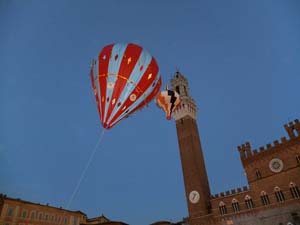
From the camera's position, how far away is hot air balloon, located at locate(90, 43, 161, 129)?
13109mm

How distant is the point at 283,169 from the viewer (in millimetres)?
25703

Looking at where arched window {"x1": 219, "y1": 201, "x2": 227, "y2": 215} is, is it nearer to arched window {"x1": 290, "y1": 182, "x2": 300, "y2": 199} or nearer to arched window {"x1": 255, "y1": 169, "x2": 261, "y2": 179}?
arched window {"x1": 255, "y1": 169, "x2": 261, "y2": 179}

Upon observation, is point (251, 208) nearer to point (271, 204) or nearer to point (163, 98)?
point (271, 204)

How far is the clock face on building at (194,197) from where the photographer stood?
32441 millimetres

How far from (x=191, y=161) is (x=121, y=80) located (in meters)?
25.2

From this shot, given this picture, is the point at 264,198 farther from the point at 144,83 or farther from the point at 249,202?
the point at 144,83

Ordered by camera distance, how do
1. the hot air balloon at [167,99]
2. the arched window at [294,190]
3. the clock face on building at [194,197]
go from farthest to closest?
the clock face on building at [194,197]
the arched window at [294,190]
the hot air balloon at [167,99]

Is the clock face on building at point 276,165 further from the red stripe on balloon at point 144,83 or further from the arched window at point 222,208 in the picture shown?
the red stripe on balloon at point 144,83

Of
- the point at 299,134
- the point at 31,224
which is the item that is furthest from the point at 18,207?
the point at 299,134

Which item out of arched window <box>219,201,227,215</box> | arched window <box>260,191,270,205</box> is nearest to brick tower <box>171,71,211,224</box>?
arched window <box>219,201,227,215</box>

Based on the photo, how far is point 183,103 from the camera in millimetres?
41094

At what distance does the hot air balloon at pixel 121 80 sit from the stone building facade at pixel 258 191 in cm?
2046

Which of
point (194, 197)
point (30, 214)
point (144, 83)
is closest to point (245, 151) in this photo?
point (194, 197)

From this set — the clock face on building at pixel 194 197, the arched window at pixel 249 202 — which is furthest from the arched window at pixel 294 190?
the clock face on building at pixel 194 197
